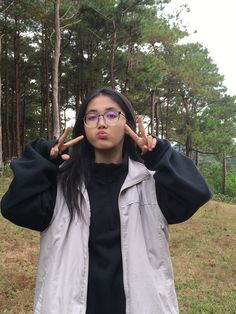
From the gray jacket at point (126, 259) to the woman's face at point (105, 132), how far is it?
178mm

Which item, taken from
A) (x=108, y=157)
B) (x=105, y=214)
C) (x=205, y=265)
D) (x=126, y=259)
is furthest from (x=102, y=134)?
(x=205, y=265)

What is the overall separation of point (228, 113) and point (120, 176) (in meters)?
34.1

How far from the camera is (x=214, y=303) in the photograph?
5.46m

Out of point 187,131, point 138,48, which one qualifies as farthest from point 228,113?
point 138,48

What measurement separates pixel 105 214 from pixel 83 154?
34 cm

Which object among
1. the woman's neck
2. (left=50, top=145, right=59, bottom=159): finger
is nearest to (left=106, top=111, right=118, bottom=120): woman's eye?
the woman's neck

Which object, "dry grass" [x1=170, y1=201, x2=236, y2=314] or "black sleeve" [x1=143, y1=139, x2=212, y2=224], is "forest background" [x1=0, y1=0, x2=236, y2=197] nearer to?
"dry grass" [x1=170, y1=201, x2=236, y2=314]

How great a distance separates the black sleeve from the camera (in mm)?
1795

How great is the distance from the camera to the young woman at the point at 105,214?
68.7 inches

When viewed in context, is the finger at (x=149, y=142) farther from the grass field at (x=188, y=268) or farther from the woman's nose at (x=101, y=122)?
the grass field at (x=188, y=268)

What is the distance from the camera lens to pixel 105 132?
1.91 m

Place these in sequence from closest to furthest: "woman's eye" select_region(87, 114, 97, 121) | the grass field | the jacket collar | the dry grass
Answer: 1. the jacket collar
2. "woman's eye" select_region(87, 114, 97, 121)
3. the grass field
4. the dry grass

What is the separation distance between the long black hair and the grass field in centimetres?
339

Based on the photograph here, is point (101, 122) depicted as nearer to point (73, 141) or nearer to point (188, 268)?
point (73, 141)
